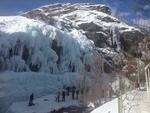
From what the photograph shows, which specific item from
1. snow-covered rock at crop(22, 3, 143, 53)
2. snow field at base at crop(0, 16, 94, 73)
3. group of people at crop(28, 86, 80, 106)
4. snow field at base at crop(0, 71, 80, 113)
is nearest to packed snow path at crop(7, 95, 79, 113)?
group of people at crop(28, 86, 80, 106)

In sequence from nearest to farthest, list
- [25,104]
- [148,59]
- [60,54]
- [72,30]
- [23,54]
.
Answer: [148,59]
[25,104]
[23,54]
[60,54]
[72,30]

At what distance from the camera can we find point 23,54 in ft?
115

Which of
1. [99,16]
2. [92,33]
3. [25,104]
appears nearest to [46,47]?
[25,104]

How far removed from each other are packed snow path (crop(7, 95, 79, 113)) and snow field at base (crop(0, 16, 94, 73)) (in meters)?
4.20

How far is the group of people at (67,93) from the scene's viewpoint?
33481 millimetres

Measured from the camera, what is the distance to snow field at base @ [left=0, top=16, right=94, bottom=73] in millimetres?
34438

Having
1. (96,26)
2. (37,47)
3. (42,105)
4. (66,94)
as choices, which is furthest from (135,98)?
(96,26)

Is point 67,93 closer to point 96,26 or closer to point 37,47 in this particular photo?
point 37,47

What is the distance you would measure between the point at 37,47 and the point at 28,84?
3790 mm

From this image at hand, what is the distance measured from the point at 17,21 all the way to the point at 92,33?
35.2 feet

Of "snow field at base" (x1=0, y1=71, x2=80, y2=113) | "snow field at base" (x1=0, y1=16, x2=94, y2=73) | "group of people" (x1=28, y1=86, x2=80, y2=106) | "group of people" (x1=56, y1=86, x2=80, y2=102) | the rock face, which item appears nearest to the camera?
"snow field at base" (x1=0, y1=71, x2=80, y2=113)

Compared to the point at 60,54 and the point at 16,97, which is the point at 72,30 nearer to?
the point at 60,54

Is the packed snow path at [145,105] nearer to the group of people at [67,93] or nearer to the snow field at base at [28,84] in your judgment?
the snow field at base at [28,84]

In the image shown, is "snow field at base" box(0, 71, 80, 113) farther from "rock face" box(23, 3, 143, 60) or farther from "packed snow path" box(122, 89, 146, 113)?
"packed snow path" box(122, 89, 146, 113)
